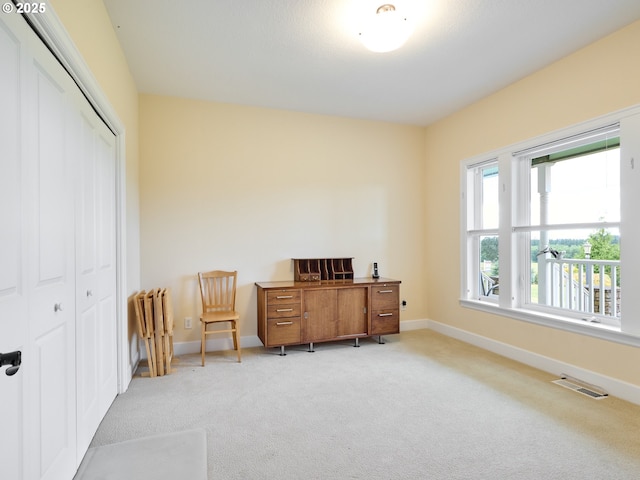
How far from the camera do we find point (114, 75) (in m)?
2.73

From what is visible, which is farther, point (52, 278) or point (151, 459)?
point (151, 459)

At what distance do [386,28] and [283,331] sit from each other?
299 cm

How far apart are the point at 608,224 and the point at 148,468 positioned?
3.76 metres

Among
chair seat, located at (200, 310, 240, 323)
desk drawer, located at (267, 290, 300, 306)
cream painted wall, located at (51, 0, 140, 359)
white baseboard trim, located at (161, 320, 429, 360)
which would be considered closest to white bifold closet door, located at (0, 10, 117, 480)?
cream painted wall, located at (51, 0, 140, 359)

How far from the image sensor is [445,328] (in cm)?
469

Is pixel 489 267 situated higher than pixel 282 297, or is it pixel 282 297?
pixel 489 267

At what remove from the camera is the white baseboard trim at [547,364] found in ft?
8.91

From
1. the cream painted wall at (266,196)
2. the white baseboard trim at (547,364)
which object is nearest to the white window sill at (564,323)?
the white baseboard trim at (547,364)

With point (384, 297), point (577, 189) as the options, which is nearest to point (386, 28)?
point (577, 189)

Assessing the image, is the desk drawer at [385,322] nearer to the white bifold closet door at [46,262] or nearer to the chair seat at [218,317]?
the chair seat at [218,317]

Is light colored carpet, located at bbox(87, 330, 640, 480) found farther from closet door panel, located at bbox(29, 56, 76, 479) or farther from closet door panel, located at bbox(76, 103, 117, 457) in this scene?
closet door panel, located at bbox(29, 56, 76, 479)

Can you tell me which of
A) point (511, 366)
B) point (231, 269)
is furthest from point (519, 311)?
point (231, 269)

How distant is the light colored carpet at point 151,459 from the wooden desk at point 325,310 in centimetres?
166

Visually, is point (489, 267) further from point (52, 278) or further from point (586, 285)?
point (52, 278)
